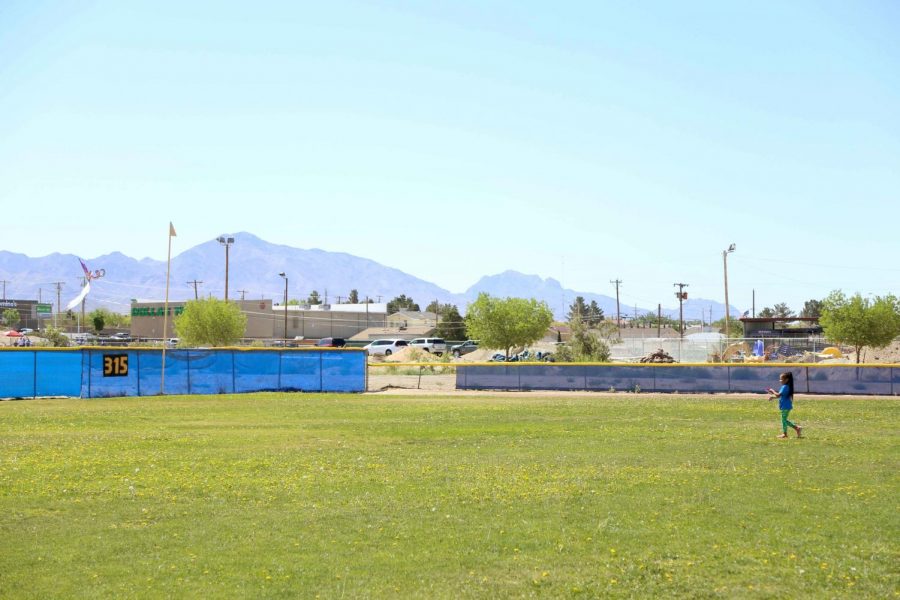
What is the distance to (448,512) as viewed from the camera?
45.2ft

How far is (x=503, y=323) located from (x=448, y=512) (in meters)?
64.3

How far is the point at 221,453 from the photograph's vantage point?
2078 cm

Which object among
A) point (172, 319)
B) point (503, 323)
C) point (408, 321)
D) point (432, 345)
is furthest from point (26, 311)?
point (503, 323)

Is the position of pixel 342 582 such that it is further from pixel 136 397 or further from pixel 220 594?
pixel 136 397

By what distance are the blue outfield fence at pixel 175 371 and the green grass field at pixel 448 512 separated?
1510 centimetres

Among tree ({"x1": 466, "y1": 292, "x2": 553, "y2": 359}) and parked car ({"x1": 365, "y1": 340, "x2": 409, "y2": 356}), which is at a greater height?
tree ({"x1": 466, "y1": 292, "x2": 553, "y2": 359})

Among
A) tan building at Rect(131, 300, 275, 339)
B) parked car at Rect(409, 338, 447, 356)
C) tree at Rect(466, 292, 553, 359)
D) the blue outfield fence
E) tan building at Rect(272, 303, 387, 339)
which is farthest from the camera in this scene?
tan building at Rect(272, 303, 387, 339)

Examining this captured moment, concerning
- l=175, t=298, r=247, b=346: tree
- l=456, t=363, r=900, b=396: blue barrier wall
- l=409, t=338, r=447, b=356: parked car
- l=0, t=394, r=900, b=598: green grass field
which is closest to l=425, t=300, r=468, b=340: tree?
l=409, t=338, r=447, b=356: parked car

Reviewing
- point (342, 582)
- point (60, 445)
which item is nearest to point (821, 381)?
point (60, 445)

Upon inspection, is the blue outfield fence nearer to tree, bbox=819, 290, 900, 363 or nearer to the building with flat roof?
tree, bbox=819, 290, 900, 363

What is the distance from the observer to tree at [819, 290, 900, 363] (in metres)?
66.3

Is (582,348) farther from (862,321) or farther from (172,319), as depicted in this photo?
(172,319)

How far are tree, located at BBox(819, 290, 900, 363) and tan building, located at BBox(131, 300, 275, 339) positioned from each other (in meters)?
78.0

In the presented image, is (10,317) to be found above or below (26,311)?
below
